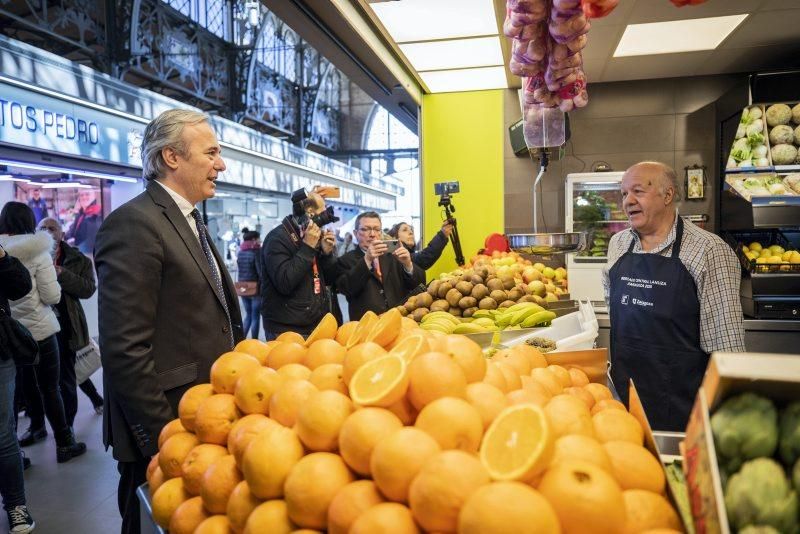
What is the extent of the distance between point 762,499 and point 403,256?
3628 millimetres

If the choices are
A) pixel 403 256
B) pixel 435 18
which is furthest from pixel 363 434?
pixel 435 18

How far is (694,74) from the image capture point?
5.91m

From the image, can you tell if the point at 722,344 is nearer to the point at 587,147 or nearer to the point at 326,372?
the point at 326,372

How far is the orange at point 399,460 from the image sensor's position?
85cm

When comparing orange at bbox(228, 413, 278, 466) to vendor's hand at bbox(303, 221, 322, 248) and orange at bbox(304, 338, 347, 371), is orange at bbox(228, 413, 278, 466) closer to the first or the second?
orange at bbox(304, 338, 347, 371)

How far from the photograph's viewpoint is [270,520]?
0.96 meters

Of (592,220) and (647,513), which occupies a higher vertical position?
(592,220)

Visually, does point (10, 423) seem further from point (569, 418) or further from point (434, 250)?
point (434, 250)

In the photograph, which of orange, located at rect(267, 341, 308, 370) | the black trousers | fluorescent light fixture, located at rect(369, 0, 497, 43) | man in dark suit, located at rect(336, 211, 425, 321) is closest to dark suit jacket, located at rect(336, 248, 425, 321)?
man in dark suit, located at rect(336, 211, 425, 321)

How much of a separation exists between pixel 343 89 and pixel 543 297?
20774 millimetres

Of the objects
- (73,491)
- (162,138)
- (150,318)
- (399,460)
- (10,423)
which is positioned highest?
(162,138)

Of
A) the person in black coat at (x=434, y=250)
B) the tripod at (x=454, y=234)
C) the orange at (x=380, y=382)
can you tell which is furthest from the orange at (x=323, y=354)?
the tripod at (x=454, y=234)

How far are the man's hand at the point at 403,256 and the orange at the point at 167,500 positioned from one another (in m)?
3.12

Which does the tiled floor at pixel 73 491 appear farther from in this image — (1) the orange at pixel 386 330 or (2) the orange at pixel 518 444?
(2) the orange at pixel 518 444
